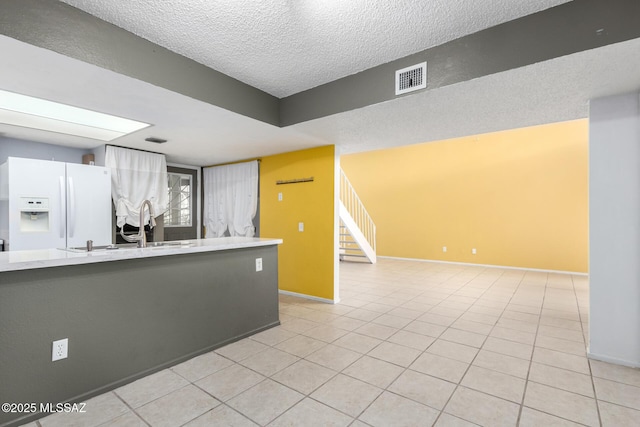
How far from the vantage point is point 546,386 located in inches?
85.7

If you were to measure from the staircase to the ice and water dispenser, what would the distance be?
5.31 meters

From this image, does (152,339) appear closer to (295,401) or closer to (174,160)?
(295,401)

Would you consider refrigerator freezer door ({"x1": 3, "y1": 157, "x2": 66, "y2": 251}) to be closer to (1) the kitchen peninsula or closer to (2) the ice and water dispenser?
(2) the ice and water dispenser

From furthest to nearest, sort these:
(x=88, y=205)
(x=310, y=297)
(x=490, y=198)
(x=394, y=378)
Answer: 1. (x=490, y=198)
2. (x=310, y=297)
3. (x=88, y=205)
4. (x=394, y=378)

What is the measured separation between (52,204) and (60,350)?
227 centimetres

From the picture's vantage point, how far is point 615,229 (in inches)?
99.7

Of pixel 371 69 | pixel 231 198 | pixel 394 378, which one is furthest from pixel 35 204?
pixel 394 378

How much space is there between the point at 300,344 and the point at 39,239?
→ 3.15 meters

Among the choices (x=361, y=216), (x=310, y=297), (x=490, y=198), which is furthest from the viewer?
(x=361, y=216)

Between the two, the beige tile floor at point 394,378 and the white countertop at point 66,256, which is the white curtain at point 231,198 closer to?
the beige tile floor at point 394,378

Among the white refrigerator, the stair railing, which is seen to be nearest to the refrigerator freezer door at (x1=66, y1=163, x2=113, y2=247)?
the white refrigerator

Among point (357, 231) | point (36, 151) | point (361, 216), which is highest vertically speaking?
point (36, 151)

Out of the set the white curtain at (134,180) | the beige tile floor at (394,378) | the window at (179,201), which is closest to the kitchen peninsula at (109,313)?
the beige tile floor at (394,378)

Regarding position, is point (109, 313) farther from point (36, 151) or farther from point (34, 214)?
point (36, 151)
